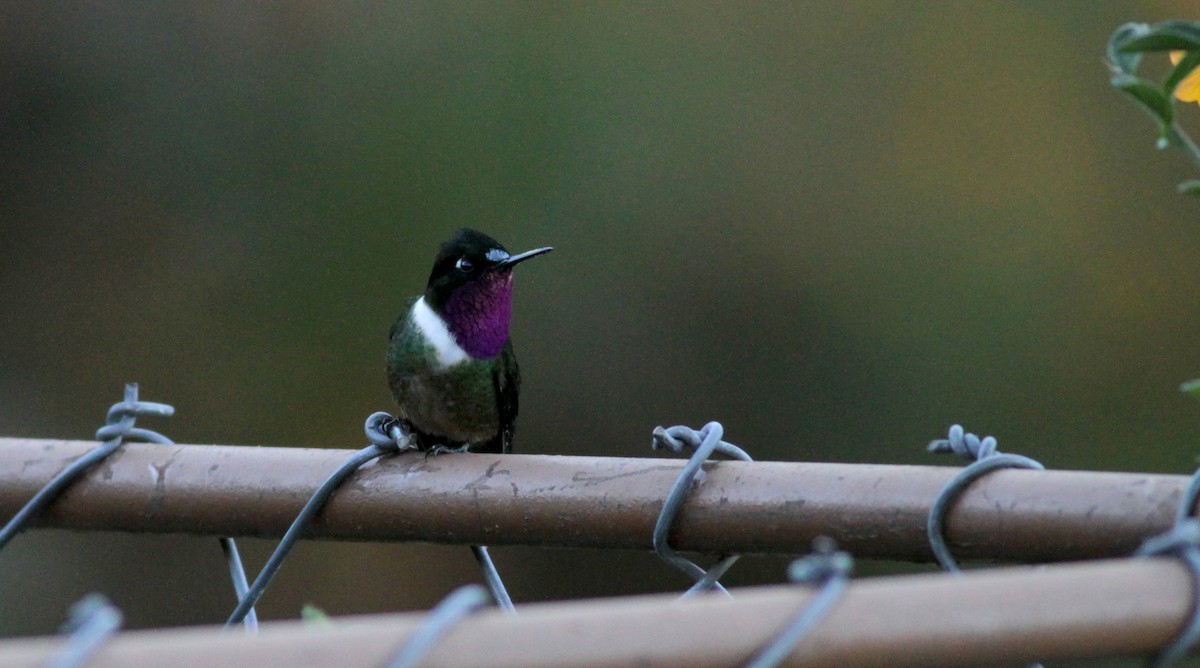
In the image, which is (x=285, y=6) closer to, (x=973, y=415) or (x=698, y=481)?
(x=973, y=415)

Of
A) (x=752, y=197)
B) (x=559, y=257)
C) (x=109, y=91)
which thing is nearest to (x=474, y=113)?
(x=559, y=257)

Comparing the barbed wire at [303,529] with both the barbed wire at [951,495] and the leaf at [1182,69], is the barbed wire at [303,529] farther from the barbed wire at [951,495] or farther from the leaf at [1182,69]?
the leaf at [1182,69]

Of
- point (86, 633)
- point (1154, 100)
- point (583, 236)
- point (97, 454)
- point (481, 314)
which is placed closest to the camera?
point (86, 633)

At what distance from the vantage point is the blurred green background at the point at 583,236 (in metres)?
2.82

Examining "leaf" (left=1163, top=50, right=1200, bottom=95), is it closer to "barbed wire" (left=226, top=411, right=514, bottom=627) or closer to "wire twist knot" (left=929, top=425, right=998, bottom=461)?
"wire twist knot" (left=929, top=425, right=998, bottom=461)

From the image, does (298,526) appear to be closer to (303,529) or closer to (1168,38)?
(303,529)

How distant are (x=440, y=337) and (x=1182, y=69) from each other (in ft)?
3.23

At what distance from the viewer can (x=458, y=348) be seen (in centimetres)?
145

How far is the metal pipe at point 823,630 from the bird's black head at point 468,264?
3.59 feet

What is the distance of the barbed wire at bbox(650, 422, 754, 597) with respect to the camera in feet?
2.18

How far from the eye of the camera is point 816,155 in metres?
2.96

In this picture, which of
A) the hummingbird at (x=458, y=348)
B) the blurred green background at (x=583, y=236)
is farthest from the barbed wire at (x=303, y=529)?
the blurred green background at (x=583, y=236)

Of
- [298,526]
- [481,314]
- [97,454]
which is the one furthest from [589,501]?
[481,314]

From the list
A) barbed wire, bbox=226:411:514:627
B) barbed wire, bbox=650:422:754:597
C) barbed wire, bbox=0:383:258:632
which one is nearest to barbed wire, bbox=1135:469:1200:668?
barbed wire, bbox=650:422:754:597
